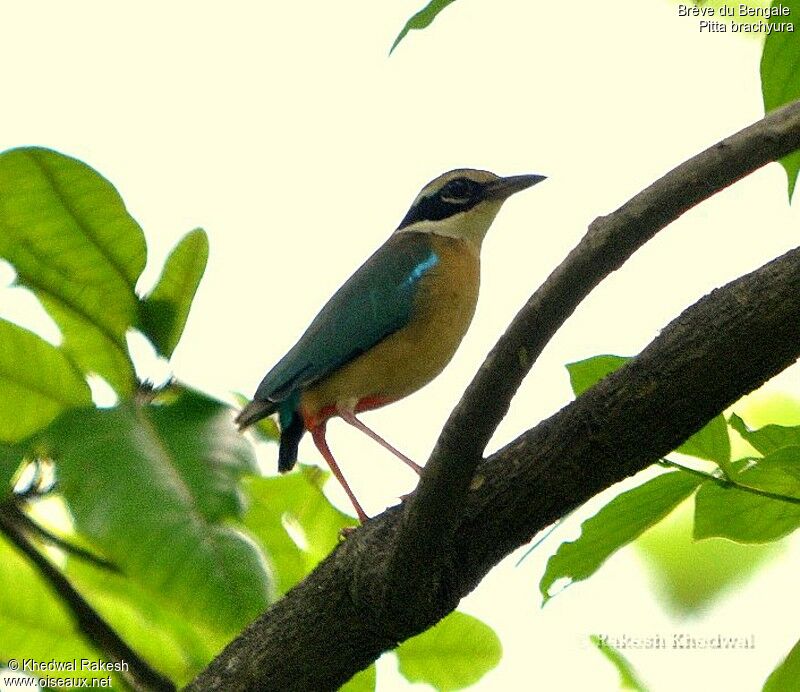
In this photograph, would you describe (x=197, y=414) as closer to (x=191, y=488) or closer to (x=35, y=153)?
(x=191, y=488)

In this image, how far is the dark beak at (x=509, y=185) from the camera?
712 cm

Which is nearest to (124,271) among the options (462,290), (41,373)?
(41,373)

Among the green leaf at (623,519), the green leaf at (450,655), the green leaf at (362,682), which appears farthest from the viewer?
the green leaf at (450,655)

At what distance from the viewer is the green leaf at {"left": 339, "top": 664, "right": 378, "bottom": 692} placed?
3971mm

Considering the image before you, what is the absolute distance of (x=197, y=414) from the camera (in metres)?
3.14

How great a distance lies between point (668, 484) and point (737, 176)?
0.77m

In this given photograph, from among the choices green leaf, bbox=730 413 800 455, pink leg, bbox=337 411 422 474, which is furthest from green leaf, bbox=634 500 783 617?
green leaf, bbox=730 413 800 455

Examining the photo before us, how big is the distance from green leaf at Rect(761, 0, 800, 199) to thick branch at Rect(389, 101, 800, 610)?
90mm

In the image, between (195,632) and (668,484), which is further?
(195,632)

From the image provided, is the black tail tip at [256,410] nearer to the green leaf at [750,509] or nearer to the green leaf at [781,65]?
the green leaf at [750,509]

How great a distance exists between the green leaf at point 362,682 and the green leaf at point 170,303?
1.33 m

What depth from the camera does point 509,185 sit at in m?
7.26

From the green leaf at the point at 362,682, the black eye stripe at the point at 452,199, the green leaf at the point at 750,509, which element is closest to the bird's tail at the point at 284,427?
the green leaf at the point at 362,682

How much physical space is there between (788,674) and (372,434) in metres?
3.28
